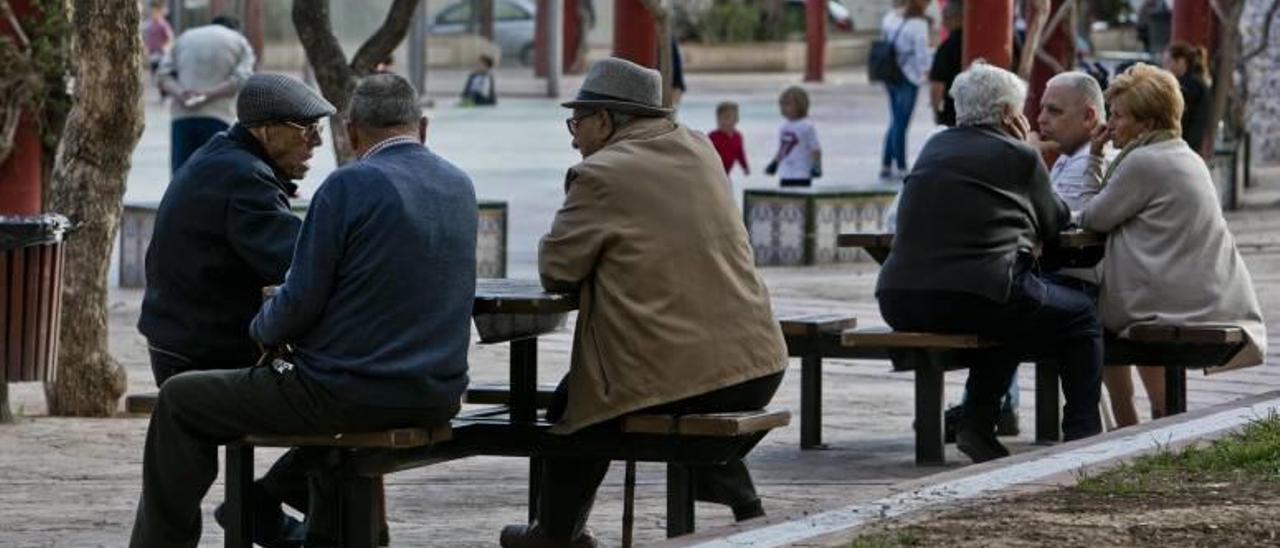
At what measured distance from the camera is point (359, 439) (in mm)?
7336

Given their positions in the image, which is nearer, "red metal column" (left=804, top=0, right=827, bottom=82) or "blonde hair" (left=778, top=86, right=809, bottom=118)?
"blonde hair" (left=778, top=86, right=809, bottom=118)

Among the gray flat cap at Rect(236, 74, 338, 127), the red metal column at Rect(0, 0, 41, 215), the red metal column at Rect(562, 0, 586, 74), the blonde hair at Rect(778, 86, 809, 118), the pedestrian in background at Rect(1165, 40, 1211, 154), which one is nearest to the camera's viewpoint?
the gray flat cap at Rect(236, 74, 338, 127)

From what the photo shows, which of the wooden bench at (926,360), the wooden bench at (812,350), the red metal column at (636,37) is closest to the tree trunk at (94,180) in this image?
the wooden bench at (812,350)

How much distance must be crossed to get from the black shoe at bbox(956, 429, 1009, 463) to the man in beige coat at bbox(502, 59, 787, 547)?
2.04 meters

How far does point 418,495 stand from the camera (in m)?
9.40

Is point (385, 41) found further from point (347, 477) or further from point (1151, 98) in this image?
point (347, 477)

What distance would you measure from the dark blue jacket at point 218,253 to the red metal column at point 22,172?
478 centimetres

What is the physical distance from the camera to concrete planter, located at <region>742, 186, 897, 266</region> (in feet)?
58.4

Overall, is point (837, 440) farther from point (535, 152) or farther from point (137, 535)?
point (535, 152)

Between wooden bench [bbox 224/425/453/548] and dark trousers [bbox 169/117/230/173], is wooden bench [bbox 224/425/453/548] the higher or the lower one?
the lower one

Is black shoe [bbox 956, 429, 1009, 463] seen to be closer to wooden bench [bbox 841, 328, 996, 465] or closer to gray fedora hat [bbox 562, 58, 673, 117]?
wooden bench [bbox 841, 328, 996, 465]

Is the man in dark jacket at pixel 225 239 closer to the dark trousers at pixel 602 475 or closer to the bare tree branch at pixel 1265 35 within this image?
the dark trousers at pixel 602 475

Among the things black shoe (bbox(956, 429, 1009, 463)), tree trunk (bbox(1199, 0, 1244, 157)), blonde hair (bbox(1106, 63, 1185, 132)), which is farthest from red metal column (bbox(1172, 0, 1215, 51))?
black shoe (bbox(956, 429, 1009, 463))

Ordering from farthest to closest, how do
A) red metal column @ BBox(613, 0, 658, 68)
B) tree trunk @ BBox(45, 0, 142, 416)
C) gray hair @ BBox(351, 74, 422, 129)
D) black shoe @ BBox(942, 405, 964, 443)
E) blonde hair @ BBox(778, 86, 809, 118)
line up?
1. blonde hair @ BBox(778, 86, 809, 118)
2. red metal column @ BBox(613, 0, 658, 68)
3. tree trunk @ BBox(45, 0, 142, 416)
4. black shoe @ BBox(942, 405, 964, 443)
5. gray hair @ BBox(351, 74, 422, 129)
